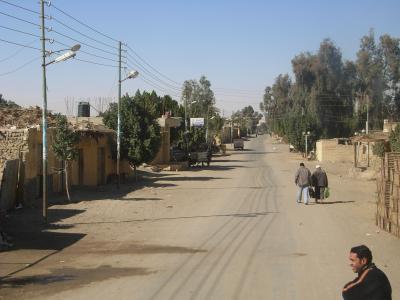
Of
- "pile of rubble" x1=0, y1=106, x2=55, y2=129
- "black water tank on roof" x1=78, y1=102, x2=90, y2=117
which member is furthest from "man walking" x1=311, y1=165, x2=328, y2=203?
"black water tank on roof" x1=78, y1=102, x2=90, y2=117

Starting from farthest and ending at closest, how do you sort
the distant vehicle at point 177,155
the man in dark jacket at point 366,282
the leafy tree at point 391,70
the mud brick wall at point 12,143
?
1. the leafy tree at point 391,70
2. the distant vehicle at point 177,155
3. the mud brick wall at point 12,143
4. the man in dark jacket at point 366,282

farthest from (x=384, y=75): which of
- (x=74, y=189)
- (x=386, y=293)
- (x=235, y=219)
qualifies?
(x=386, y=293)

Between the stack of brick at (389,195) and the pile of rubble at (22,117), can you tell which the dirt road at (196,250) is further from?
the pile of rubble at (22,117)

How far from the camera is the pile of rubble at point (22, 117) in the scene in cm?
2678

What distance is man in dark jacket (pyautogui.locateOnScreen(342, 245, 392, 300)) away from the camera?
17.3 feet

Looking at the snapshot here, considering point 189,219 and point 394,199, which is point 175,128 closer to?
point 189,219

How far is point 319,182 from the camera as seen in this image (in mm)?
23578

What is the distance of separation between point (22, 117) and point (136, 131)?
751cm

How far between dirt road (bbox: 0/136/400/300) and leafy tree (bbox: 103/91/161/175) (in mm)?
8222

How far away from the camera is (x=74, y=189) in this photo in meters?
29.2

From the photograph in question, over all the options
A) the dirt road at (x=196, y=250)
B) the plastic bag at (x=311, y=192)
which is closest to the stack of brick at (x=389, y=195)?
the dirt road at (x=196, y=250)

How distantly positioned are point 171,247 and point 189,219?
213 inches

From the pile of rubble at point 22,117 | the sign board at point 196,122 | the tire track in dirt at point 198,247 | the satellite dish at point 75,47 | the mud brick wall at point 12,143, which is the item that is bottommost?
the tire track in dirt at point 198,247

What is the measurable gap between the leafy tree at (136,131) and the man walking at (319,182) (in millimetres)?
12800
